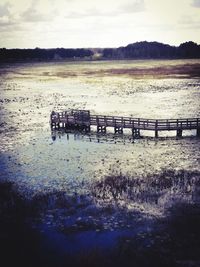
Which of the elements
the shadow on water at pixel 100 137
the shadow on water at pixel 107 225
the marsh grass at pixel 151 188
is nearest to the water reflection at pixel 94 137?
the shadow on water at pixel 100 137

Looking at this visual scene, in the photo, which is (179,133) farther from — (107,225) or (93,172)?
(107,225)

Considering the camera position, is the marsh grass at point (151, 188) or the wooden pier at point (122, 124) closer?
the marsh grass at point (151, 188)

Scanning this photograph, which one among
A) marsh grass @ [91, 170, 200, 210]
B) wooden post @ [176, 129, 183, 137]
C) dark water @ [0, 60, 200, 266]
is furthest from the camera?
wooden post @ [176, 129, 183, 137]

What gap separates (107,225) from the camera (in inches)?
658

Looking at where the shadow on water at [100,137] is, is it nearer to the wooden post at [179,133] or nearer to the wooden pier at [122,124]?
the wooden post at [179,133]

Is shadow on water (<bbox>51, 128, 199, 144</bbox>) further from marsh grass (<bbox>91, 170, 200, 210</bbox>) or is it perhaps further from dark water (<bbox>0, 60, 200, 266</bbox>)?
marsh grass (<bbox>91, 170, 200, 210</bbox>)

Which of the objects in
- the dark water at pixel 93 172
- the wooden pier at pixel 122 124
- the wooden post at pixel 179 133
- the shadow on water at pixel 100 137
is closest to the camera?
the dark water at pixel 93 172

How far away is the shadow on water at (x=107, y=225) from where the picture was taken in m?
14.5

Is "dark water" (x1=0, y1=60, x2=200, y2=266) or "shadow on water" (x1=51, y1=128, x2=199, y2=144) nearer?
"dark water" (x1=0, y1=60, x2=200, y2=266)

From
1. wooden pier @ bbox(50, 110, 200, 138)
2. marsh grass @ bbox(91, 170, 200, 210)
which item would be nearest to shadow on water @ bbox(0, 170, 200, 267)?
marsh grass @ bbox(91, 170, 200, 210)

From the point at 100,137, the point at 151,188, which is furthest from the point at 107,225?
the point at 100,137

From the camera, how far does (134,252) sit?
48.1 ft

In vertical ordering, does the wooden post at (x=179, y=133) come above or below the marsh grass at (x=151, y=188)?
above

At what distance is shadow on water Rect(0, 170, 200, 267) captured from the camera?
47.5ft
